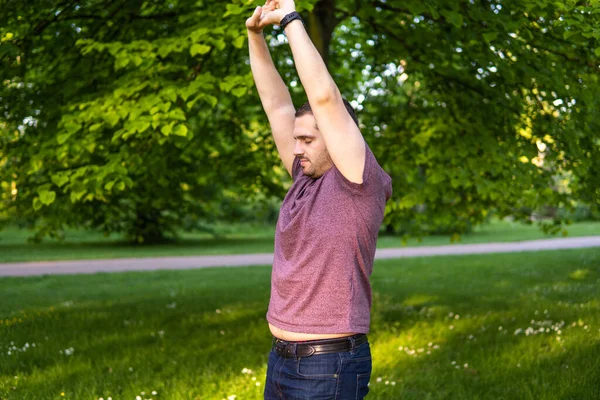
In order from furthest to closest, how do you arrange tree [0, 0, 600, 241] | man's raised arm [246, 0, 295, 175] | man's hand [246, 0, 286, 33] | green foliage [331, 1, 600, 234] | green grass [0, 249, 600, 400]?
1. green foliage [331, 1, 600, 234]
2. tree [0, 0, 600, 241]
3. green grass [0, 249, 600, 400]
4. man's raised arm [246, 0, 295, 175]
5. man's hand [246, 0, 286, 33]

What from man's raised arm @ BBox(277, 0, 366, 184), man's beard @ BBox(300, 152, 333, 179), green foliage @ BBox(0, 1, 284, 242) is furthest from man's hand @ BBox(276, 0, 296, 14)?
green foliage @ BBox(0, 1, 284, 242)

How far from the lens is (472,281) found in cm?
1241

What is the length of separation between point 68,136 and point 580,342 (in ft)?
15.4

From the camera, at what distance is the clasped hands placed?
227cm

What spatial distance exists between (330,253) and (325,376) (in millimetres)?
412

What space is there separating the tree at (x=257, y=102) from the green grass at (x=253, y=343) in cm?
127

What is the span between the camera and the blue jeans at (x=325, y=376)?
7.16ft

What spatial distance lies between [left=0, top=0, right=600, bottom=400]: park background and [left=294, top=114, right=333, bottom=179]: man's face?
2554 millimetres

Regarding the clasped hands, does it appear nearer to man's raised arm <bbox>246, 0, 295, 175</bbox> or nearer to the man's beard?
man's raised arm <bbox>246, 0, 295, 175</bbox>

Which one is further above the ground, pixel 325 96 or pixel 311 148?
pixel 325 96

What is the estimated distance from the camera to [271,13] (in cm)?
→ 231

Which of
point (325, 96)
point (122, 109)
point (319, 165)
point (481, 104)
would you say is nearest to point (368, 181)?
point (319, 165)

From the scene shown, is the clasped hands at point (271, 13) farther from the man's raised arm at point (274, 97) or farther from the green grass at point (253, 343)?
the green grass at point (253, 343)

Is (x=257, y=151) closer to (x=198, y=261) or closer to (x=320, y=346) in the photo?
(x=320, y=346)
